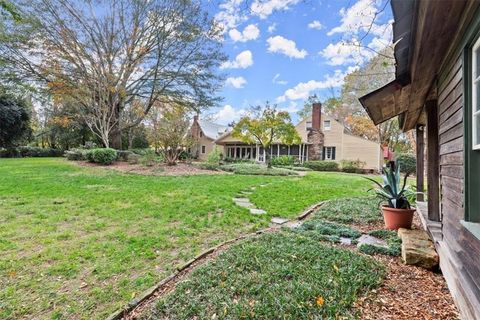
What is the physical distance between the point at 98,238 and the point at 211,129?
30.7 metres

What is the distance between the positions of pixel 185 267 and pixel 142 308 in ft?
2.58

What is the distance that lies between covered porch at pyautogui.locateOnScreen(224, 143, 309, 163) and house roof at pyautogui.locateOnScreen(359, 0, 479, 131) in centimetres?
2077

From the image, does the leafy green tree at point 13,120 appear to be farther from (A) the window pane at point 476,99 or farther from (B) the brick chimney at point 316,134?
(A) the window pane at point 476,99

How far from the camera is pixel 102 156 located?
14742 millimetres

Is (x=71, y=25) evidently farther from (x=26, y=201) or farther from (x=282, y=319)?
(x=282, y=319)

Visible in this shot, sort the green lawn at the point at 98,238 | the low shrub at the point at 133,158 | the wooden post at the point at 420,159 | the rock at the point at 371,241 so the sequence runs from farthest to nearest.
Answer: the low shrub at the point at 133,158
the wooden post at the point at 420,159
the rock at the point at 371,241
the green lawn at the point at 98,238

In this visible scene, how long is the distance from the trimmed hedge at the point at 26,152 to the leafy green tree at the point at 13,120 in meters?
0.71

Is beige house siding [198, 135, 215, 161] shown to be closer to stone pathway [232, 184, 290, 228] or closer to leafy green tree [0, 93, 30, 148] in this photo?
leafy green tree [0, 93, 30, 148]

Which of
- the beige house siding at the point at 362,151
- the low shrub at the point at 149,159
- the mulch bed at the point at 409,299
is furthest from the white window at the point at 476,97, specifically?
the beige house siding at the point at 362,151

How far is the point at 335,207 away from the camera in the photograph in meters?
6.08

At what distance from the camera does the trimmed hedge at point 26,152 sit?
22125mm

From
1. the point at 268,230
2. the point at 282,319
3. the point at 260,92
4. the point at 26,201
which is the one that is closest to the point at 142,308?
the point at 282,319

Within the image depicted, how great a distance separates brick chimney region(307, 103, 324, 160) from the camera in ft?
77.2

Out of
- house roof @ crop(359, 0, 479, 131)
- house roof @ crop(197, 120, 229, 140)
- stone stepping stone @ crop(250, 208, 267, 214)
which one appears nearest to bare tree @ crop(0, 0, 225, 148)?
stone stepping stone @ crop(250, 208, 267, 214)
